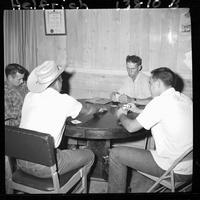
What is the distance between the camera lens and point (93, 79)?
199cm

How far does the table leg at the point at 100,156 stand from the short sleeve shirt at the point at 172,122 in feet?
1.98

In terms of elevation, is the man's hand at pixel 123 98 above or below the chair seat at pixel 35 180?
→ above

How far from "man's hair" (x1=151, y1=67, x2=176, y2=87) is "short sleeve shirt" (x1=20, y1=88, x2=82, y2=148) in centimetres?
71

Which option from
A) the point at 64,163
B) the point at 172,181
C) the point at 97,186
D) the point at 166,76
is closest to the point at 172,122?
the point at 166,76

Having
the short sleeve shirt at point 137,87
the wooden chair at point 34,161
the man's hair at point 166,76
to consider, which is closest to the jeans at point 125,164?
the wooden chair at point 34,161

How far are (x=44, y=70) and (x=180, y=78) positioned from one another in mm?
1044

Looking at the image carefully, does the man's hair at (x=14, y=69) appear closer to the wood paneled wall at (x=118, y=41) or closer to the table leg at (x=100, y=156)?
the wood paneled wall at (x=118, y=41)

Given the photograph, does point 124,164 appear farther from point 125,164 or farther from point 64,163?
point 64,163

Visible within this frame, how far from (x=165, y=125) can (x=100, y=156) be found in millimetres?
827

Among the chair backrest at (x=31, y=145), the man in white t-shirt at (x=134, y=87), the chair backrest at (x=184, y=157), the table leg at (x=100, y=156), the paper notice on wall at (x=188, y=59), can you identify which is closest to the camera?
the chair backrest at (x=31, y=145)

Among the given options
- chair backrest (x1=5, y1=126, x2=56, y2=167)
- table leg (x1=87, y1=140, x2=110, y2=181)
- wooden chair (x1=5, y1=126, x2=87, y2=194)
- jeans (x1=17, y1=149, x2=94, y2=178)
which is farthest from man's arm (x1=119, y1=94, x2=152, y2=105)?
chair backrest (x1=5, y1=126, x2=56, y2=167)

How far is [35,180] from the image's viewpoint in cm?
173

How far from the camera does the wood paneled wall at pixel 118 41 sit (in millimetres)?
1743

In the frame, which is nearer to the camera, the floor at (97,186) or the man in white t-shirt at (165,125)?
the man in white t-shirt at (165,125)
